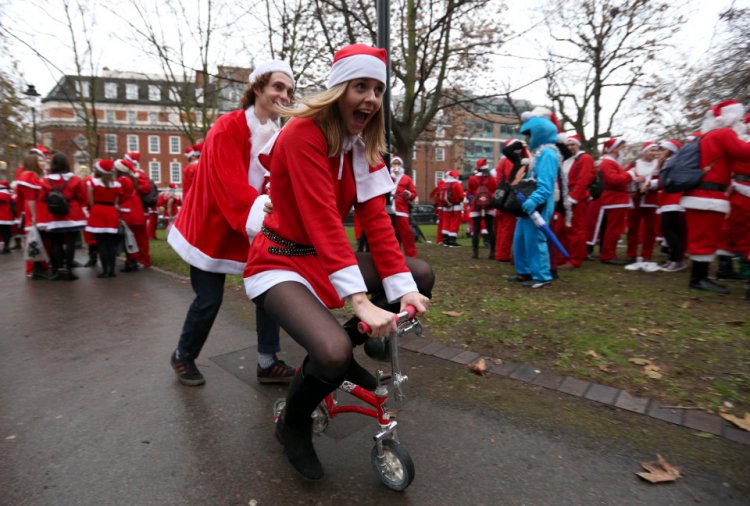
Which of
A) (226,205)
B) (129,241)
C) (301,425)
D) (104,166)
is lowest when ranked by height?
(301,425)

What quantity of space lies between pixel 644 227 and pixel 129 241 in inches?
391

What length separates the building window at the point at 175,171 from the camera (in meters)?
64.2

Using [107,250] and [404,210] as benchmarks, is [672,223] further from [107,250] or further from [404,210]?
[107,250]

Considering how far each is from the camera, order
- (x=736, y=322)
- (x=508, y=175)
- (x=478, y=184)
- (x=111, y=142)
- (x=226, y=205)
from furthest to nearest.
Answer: (x=111, y=142) → (x=478, y=184) → (x=508, y=175) → (x=736, y=322) → (x=226, y=205)

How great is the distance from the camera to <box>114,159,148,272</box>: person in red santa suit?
8.48m

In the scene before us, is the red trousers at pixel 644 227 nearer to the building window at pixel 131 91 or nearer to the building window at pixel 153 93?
the building window at pixel 153 93

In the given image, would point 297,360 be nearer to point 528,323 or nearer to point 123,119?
point 528,323

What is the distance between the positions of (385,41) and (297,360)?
3032 millimetres

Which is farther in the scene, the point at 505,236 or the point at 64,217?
the point at 505,236

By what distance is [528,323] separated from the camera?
4.69 meters

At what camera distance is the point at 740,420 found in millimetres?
2736

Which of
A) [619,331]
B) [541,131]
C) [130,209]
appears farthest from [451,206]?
[619,331]

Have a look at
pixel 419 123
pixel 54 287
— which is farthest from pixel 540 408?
pixel 419 123

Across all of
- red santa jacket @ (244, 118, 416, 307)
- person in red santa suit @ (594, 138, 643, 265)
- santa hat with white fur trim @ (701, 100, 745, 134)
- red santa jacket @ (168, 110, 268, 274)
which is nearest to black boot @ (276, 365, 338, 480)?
red santa jacket @ (244, 118, 416, 307)
